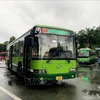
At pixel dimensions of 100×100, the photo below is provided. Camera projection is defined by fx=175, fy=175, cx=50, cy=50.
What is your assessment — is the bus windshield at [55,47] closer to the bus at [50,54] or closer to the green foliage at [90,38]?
the bus at [50,54]

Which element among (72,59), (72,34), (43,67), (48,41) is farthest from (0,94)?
(72,34)

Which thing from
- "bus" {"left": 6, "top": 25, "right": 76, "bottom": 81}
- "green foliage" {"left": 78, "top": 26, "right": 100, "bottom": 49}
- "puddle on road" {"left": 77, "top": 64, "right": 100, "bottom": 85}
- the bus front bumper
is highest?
"green foliage" {"left": 78, "top": 26, "right": 100, "bottom": 49}

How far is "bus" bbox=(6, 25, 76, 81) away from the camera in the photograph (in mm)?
8586

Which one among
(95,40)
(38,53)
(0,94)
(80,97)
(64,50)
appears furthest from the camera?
(95,40)

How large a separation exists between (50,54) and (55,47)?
0.45 meters

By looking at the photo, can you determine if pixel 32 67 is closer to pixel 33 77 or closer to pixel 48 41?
pixel 33 77

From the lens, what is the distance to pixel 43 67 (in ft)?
28.3

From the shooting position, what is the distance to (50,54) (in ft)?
28.8

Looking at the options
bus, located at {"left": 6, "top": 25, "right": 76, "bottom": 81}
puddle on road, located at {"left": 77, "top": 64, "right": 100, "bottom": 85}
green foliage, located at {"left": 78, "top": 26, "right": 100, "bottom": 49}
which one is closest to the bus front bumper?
bus, located at {"left": 6, "top": 25, "right": 76, "bottom": 81}

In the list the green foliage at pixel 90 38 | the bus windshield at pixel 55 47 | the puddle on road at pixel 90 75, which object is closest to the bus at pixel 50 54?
the bus windshield at pixel 55 47

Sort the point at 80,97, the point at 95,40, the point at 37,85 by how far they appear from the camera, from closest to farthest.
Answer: the point at 80,97 < the point at 37,85 < the point at 95,40

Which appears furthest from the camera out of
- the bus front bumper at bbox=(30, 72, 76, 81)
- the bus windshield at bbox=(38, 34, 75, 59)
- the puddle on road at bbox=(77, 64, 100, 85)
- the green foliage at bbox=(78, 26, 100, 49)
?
the green foliage at bbox=(78, 26, 100, 49)

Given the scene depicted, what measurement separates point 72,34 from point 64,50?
1140 millimetres

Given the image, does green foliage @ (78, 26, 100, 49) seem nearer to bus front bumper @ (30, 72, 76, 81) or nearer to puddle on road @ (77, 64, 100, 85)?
puddle on road @ (77, 64, 100, 85)
